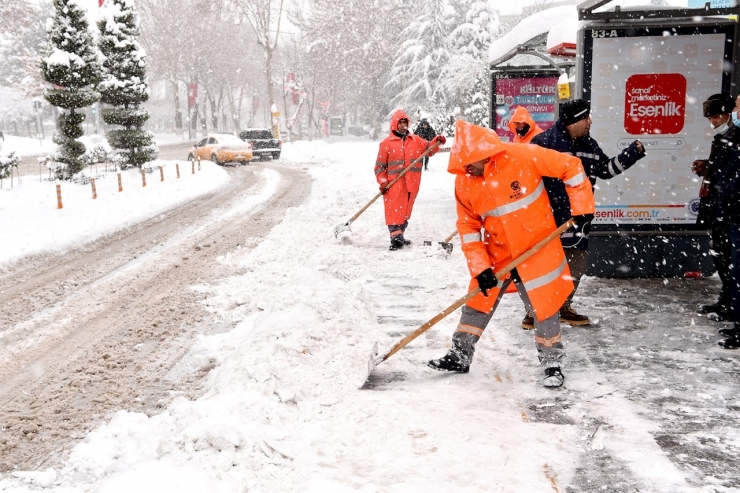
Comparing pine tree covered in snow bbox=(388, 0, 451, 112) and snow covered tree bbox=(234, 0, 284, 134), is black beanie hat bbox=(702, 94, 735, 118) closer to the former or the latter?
pine tree covered in snow bbox=(388, 0, 451, 112)

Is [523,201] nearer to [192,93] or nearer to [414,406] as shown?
[414,406]

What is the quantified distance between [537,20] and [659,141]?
4614mm

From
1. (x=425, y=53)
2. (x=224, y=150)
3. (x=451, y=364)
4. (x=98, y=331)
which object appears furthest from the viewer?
(x=425, y=53)

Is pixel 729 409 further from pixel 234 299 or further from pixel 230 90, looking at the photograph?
pixel 230 90

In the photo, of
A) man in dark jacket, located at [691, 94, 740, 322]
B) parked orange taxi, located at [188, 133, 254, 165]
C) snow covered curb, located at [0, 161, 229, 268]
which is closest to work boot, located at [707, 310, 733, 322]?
man in dark jacket, located at [691, 94, 740, 322]

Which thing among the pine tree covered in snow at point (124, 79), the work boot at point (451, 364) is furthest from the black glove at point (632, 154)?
the pine tree covered in snow at point (124, 79)

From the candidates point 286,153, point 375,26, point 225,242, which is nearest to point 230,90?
point 375,26

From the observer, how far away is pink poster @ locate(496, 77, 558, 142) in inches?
501

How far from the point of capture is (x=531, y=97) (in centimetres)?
1277

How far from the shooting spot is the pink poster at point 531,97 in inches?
501

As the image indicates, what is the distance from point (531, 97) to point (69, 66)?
13.3 meters

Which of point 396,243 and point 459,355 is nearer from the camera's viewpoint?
point 459,355

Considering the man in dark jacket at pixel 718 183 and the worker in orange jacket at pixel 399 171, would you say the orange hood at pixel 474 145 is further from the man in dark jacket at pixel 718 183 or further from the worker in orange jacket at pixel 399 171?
the worker in orange jacket at pixel 399 171

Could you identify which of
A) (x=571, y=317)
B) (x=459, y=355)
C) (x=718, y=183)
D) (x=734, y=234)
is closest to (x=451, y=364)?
(x=459, y=355)
